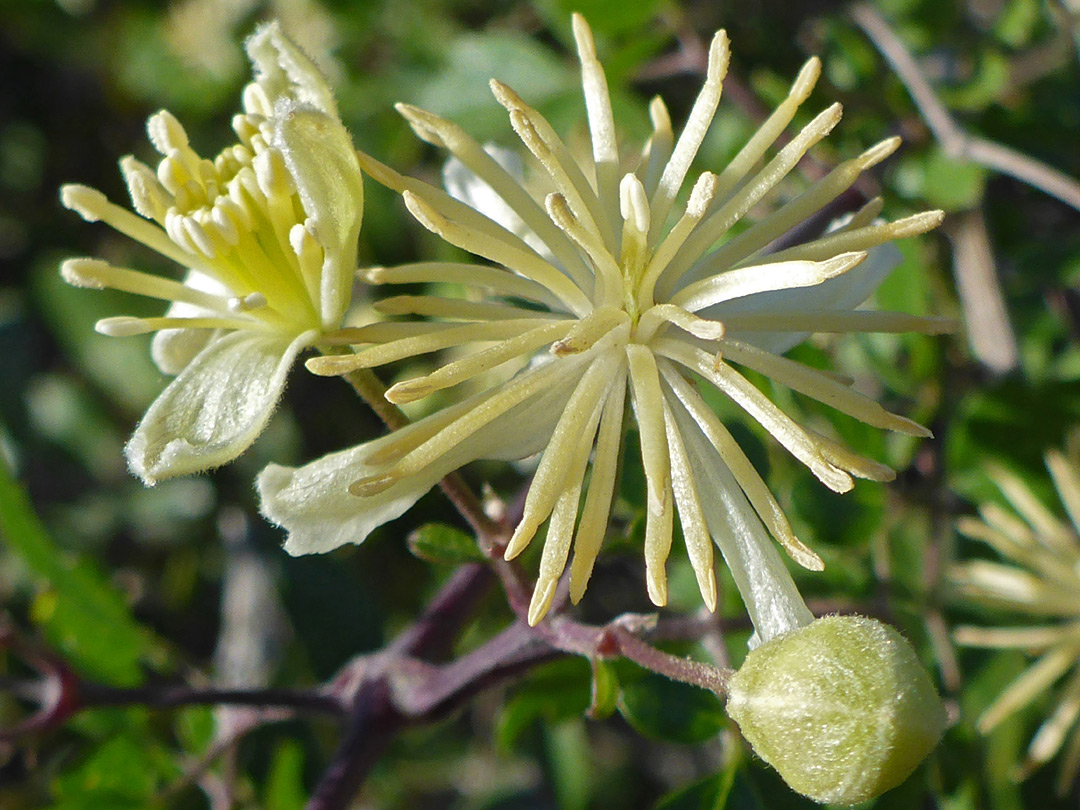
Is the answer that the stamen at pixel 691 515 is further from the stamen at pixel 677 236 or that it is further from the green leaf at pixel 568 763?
the green leaf at pixel 568 763

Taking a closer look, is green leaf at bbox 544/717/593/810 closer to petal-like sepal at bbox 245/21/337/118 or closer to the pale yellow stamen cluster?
the pale yellow stamen cluster

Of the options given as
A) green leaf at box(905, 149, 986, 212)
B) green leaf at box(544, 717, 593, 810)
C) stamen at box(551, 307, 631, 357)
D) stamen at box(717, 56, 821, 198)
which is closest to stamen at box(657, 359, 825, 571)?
stamen at box(551, 307, 631, 357)

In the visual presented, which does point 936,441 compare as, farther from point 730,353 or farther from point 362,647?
point 362,647

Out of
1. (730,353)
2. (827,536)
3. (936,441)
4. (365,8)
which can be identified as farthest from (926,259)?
(365,8)

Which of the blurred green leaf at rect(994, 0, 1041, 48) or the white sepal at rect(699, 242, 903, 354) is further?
the blurred green leaf at rect(994, 0, 1041, 48)

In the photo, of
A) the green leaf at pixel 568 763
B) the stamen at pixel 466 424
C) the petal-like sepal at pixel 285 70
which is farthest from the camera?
the green leaf at pixel 568 763

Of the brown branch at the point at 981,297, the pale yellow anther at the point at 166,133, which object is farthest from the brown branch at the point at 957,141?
the pale yellow anther at the point at 166,133

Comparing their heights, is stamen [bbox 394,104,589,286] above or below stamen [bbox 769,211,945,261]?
above
